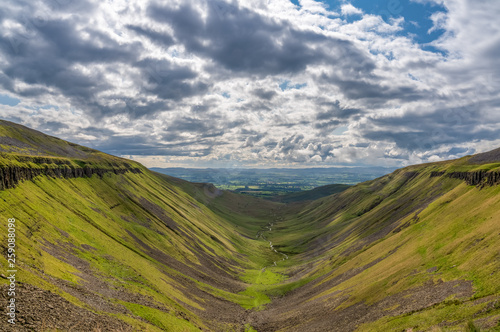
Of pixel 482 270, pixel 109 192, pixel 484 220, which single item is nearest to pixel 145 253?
pixel 109 192

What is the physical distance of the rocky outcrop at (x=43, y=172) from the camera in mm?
88375

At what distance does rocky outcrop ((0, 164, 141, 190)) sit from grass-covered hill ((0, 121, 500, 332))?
604 millimetres

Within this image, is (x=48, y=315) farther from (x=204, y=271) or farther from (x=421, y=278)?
(x=204, y=271)

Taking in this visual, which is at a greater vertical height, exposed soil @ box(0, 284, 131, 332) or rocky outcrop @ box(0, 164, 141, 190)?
rocky outcrop @ box(0, 164, 141, 190)

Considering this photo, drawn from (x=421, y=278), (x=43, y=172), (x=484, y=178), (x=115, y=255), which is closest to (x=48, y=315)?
(x=115, y=255)

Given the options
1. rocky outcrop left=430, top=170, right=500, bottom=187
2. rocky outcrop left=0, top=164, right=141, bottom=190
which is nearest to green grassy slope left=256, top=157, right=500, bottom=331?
rocky outcrop left=430, top=170, right=500, bottom=187

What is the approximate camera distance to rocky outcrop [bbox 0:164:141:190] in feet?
290

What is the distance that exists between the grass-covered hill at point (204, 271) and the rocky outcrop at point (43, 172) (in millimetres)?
604

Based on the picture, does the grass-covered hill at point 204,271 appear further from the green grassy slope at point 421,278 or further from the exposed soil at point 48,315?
the green grassy slope at point 421,278

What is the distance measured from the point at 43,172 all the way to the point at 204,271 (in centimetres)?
8762

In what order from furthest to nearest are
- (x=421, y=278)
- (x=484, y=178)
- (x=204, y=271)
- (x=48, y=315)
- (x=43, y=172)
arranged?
(x=204, y=271) < (x=43, y=172) < (x=484, y=178) < (x=421, y=278) < (x=48, y=315)

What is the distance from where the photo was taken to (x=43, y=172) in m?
123

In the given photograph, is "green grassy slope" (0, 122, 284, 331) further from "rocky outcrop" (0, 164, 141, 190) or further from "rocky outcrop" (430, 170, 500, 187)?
"rocky outcrop" (430, 170, 500, 187)

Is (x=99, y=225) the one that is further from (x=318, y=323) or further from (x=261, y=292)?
(x=318, y=323)
